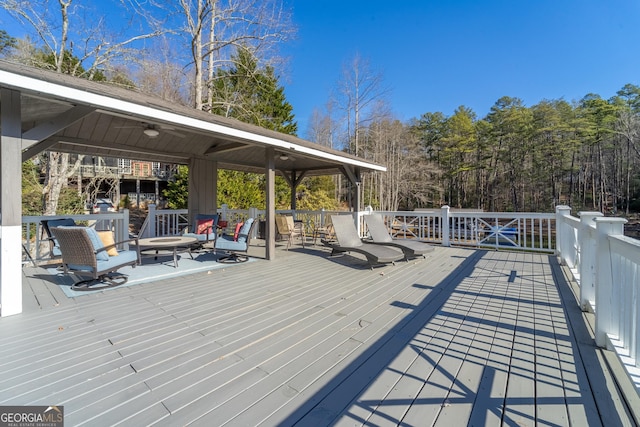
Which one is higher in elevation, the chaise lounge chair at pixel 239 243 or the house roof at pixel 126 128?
the house roof at pixel 126 128

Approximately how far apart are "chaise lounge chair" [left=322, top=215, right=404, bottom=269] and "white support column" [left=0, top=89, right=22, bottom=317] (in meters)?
4.73

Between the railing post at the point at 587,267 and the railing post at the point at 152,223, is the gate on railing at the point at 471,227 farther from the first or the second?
the railing post at the point at 152,223

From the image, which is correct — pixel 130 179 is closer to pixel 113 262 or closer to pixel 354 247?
pixel 113 262

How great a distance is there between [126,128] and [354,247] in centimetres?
527

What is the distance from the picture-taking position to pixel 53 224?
5293mm

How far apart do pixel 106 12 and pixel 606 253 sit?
15.4 metres

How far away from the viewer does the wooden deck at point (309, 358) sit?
1595 millimetres

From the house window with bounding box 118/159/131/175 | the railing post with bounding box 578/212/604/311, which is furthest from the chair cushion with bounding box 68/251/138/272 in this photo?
the house window with bounding box 118/159/131/175

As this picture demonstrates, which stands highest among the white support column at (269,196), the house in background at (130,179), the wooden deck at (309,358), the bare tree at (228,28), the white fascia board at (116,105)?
the bare tree at (228,28)

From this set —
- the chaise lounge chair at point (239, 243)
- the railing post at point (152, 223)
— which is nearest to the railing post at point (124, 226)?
the railing post at point (152, 223)

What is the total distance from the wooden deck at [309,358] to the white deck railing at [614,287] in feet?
0.56

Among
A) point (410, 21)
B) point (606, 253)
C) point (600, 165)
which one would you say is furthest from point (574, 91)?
point (606, 253)

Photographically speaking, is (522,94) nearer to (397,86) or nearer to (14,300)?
(397,86)

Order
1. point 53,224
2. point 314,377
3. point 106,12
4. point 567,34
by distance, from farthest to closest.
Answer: point 567,34
point 106,12
point 53,224
point 314,377
